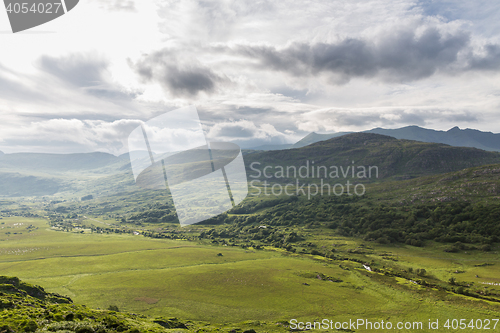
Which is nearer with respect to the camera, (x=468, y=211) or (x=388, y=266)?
(x=388, y=266)

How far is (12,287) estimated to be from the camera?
90.0ft

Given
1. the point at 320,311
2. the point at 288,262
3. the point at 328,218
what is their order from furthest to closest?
1. the point at 328,218
2. the point at 288,262
3. the point at 320,311

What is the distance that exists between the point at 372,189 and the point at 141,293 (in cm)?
14904

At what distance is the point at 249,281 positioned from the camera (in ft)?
181

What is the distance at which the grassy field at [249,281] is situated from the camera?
40.9m

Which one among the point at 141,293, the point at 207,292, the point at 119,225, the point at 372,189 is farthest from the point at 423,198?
the point at 119,225

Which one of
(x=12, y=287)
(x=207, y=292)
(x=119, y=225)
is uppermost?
(x=12, y=287)

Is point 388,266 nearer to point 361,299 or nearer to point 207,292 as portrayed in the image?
point 361,299

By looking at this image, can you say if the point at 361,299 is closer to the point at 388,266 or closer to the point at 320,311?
the point at 320,311

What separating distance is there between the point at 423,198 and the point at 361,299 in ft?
310

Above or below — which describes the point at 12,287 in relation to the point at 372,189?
above

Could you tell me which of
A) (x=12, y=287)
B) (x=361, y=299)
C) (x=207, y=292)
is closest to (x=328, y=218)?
(x=361, y=299)

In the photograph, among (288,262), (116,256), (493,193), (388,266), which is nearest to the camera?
(388,266)

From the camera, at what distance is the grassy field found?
134ft
